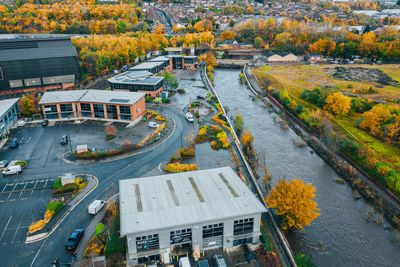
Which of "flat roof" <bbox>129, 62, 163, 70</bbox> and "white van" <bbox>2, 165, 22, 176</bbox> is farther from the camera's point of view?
"flat roof" <bbox>129, 62, 163, 70</bbox>

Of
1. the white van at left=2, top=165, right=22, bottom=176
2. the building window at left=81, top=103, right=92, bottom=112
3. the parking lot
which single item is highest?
the building window at left=81, top=103, right=92, bottom=112

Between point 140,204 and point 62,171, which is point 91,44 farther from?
point 140,204

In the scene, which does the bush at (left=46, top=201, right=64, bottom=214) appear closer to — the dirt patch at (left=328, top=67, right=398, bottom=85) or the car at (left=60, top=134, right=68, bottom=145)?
the car at (left=60, top=134, right=68, bottom=145)

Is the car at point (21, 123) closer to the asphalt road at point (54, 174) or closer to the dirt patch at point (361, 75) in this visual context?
the asphalt road at point (54, 174)

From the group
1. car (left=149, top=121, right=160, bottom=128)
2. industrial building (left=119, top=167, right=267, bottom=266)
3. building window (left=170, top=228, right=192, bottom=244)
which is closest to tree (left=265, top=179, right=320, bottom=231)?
industrial building (left=119, top=167, right=267, bottom=266)

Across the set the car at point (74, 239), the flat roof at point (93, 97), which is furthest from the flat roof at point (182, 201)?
the flat roof at point (93, 97)

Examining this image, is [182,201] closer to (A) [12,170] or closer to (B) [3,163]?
(A) [12,170]

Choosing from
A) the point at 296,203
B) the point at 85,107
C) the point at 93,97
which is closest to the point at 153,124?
the point at 93,97
